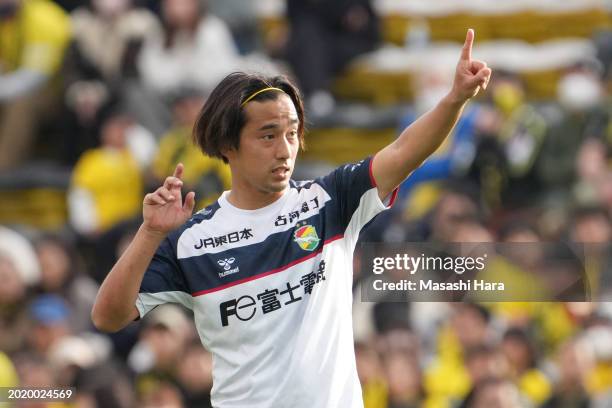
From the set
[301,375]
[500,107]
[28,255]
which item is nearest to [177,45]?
[28,255]

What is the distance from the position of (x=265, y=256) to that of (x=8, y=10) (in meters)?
7.97

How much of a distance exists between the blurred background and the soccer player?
2.34m

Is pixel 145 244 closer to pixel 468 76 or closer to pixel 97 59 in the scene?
A: pixel 468 76

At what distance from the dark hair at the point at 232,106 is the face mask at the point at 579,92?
5793mm

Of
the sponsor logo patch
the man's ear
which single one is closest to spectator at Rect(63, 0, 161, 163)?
the man's ear

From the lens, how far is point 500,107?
1023 centimetres

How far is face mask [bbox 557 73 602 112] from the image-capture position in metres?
10.3

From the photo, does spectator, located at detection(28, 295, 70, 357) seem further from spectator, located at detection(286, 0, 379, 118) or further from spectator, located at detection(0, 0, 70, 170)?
spectator, located at detection(286, 0, 379, 118)

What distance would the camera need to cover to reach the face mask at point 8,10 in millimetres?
12086

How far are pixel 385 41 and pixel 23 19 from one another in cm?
316

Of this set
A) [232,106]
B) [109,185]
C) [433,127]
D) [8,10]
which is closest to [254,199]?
[232,106]

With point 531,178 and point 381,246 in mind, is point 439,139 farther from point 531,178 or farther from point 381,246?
point 531,178

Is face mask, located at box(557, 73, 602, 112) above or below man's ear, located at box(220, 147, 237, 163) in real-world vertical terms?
above

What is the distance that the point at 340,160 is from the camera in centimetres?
1171
